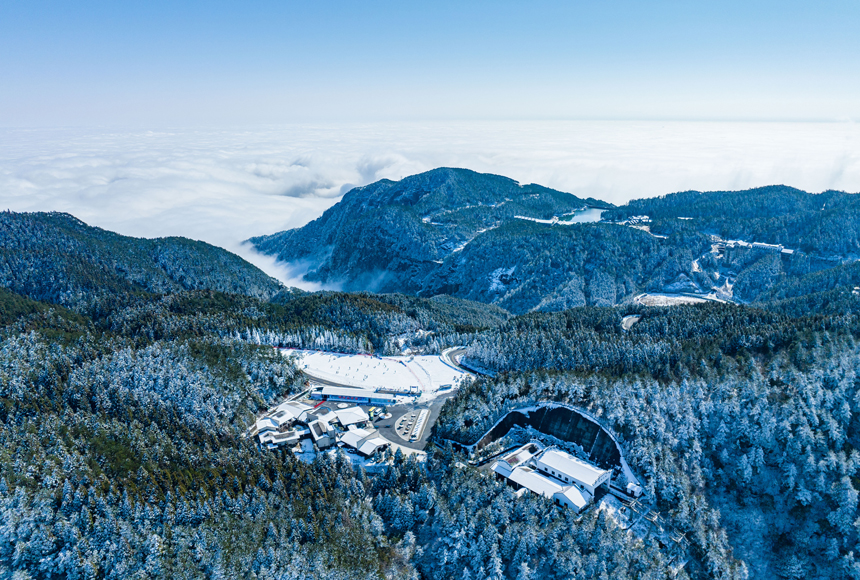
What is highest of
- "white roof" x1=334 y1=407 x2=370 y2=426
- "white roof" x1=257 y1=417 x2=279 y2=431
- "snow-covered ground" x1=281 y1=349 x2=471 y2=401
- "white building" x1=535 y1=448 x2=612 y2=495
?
"white building" x1=535 y1=448 x2=612 y2=495

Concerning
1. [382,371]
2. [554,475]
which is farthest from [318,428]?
[554,475]

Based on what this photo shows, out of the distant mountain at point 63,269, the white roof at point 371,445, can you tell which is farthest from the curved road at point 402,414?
the distant mountain at point 63,269

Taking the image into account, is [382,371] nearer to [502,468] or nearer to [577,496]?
[502,468]

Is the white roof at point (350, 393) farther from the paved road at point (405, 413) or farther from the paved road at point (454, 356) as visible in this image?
the paved road at point (454, 356)

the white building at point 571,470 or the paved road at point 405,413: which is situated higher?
the white building at point 571,470

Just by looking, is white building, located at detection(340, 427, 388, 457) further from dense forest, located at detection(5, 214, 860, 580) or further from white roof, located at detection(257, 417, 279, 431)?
white roof, located at detection(257, 417, 279, 431)

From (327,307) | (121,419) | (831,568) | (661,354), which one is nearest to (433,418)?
(661,354)

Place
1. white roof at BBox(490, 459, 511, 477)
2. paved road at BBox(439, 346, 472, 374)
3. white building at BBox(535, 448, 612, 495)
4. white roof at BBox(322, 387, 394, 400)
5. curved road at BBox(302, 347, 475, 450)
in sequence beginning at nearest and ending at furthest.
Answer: white building at BBox(535, 448, 612, 495)
white roof at BBox(490, 459, 511, 477)
curved road at BBox(302, 347, 475, 450)
white roof at BBox(322, 387, 394, 400)
paved road at BBox(439, 346, 472, 374)

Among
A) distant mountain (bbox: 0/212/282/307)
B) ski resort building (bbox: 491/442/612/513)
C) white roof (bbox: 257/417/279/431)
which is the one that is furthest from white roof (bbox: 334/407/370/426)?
distant mountain (bbox: 0/212/282/307)

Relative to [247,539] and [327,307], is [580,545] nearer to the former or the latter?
[247,539]
